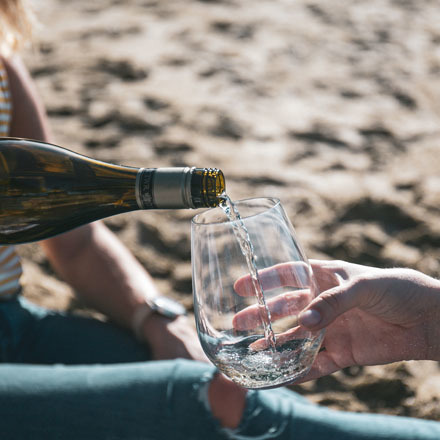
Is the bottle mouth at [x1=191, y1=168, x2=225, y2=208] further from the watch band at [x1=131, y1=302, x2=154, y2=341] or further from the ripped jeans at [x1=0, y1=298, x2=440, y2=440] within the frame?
the watch band at [x1=131, y1=302, x2=154, y2=341]

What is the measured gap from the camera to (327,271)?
0.91 metres

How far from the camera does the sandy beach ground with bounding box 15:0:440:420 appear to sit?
209cm

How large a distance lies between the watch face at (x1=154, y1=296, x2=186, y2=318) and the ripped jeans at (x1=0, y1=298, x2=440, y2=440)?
232 mm

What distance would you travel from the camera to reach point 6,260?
1.30 meters

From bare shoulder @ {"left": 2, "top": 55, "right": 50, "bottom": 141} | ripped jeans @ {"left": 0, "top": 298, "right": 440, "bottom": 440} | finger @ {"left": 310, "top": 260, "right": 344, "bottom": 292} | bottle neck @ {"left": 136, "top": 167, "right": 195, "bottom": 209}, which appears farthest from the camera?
bare shoulder @ {"left": 2, "top": 55, "right": 50, "bottom": 141}

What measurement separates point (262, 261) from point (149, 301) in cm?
55

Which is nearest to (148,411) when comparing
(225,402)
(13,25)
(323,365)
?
(225,402)

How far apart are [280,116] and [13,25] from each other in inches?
66.1

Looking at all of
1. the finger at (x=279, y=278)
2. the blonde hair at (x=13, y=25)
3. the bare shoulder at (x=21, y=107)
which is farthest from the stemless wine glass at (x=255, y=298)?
the blonde hair at (x=13, y=25)

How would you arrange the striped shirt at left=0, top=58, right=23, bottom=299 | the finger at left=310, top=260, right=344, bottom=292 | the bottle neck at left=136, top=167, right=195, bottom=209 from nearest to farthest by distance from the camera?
the bottle neck at left=136, top=167, right=195, bottom=209 → the finger at left=310, top=260, right=344, bottom=292 → the striped shirt at left=0, top=58, right=23, bottom=299

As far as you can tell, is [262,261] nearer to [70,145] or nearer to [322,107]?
[70,145]

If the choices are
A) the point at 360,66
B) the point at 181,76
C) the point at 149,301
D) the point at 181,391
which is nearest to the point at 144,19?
the point at 181,76

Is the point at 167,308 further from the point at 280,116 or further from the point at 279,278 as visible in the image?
the point at 280,116

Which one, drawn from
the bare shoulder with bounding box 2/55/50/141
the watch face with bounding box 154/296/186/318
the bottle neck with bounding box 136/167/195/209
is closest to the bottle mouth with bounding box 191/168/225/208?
the bottle neck with bounding box 136/167/195/209
